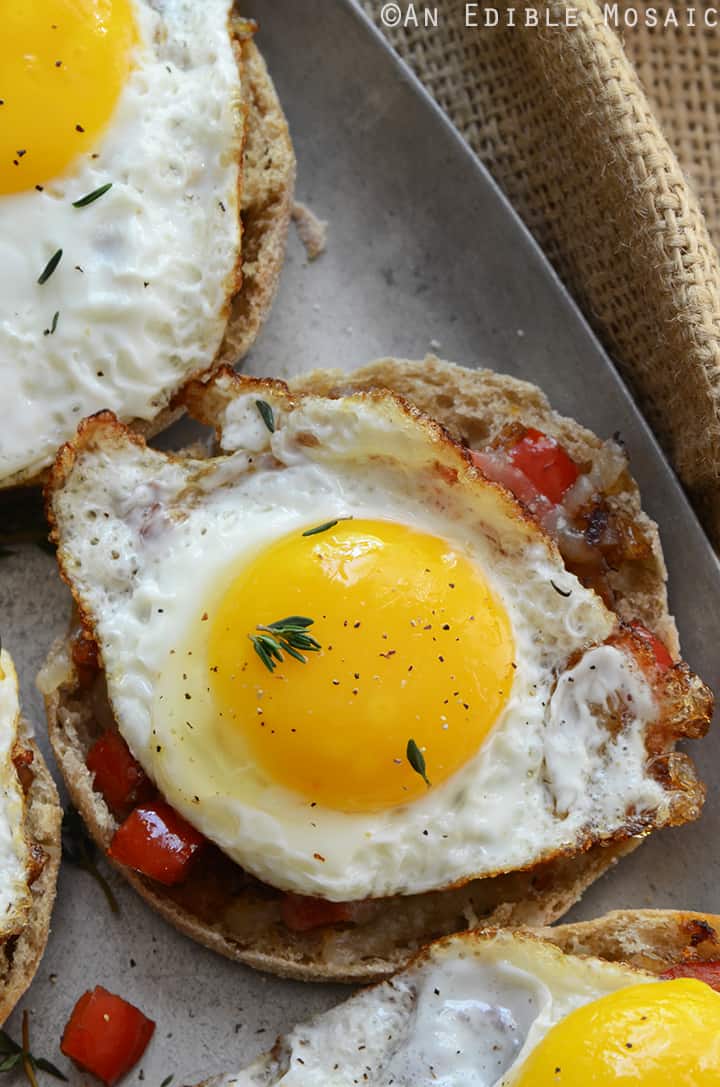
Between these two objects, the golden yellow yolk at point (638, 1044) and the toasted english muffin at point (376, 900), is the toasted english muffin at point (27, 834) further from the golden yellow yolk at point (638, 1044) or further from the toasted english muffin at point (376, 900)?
the golden yellow yolk at point (638, 1044)

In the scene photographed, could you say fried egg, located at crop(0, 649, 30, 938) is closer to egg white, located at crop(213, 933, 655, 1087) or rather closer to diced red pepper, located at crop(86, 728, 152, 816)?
diced red pepper, located at crop(86, 728, 152, 816)

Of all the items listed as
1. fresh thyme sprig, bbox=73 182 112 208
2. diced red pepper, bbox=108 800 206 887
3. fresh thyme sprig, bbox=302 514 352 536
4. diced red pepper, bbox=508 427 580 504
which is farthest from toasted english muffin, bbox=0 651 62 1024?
diced red pepper, bbox=508 427 580 504

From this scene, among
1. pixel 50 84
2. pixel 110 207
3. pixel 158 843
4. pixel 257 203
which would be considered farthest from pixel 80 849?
pixel 50 84

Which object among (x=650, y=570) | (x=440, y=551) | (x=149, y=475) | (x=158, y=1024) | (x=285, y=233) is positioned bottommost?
(x=158, y=1024)

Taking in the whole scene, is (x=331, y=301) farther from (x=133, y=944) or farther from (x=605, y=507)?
(x=133, y=944)

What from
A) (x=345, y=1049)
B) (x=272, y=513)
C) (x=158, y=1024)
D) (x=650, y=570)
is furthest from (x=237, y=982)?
(x=650, y=570)

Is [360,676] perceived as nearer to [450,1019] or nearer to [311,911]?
[311,911]
